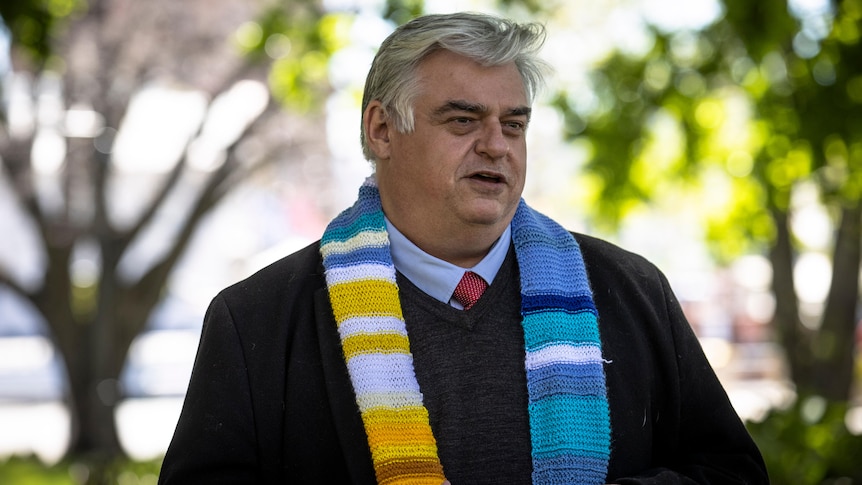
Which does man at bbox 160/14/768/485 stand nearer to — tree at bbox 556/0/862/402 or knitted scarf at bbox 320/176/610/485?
knitted scarf at bbox 320/176/610/485

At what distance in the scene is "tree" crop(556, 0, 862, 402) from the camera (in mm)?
6586

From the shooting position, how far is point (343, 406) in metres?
2.49

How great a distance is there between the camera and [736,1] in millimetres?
3869

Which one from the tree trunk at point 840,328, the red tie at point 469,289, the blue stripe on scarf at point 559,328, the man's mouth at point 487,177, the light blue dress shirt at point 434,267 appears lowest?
the tree trunk at point 840,328

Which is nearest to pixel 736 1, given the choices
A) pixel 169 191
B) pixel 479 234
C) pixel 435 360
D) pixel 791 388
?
pixel 479 234

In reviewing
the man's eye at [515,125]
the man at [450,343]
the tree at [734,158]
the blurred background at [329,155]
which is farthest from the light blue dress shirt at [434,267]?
the tree at [734,158]

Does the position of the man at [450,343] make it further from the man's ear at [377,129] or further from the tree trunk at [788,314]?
the tree trunk at [788,314]

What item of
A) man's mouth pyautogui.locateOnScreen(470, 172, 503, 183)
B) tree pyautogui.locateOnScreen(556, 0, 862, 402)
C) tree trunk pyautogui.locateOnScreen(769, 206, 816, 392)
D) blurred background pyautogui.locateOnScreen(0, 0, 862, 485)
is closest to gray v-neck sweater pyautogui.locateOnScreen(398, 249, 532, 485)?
man's mouth pyautogui.locateOnScreen(470, 172, 503, 183)

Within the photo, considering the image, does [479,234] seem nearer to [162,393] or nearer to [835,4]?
[835,4]

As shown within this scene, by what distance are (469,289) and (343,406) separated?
418mm

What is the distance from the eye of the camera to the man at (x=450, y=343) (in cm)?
247

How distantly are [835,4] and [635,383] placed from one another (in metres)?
2.42

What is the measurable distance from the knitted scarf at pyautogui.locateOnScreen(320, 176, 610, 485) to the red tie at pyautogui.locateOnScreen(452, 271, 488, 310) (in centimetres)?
11

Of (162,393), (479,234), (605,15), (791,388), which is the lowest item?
(162,393)
